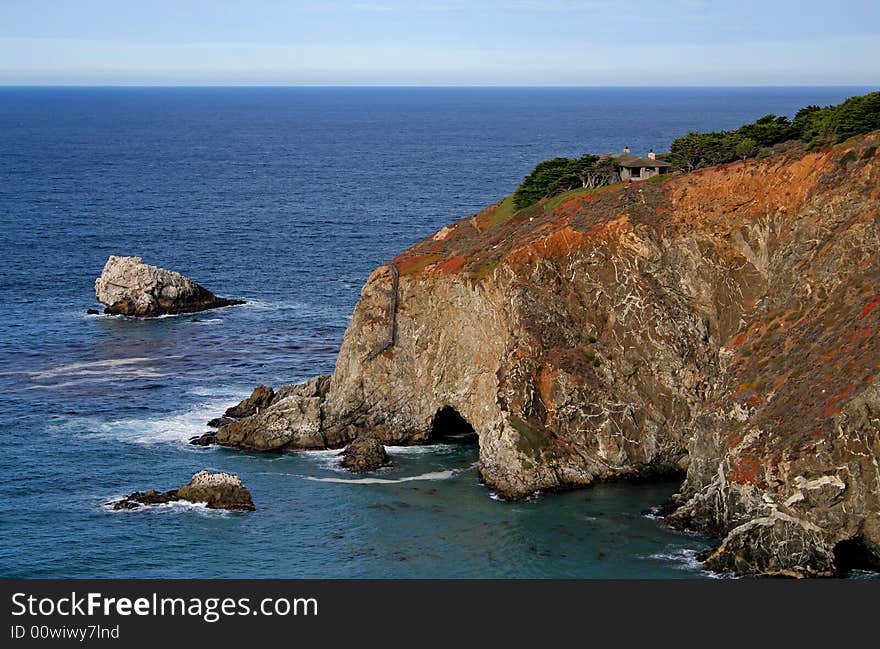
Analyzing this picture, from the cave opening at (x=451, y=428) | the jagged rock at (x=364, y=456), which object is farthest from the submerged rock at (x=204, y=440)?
the cave opening at (x=451, y=428)

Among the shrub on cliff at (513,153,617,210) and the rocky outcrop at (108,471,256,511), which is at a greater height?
the shrub on cliff at (513,153,617,210)

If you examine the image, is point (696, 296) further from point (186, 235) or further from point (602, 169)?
point (186, 235)

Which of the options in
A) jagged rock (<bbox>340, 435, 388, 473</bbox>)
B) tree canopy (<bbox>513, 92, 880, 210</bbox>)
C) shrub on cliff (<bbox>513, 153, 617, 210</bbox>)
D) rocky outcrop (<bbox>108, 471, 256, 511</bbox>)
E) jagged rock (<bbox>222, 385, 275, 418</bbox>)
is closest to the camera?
rocky outcrop (<bbox>108, 471, 256, 511</bbox>)

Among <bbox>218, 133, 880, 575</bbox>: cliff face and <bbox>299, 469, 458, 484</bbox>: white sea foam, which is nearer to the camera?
<bbox>218, 133, 880, 575</bbox>: cliff face

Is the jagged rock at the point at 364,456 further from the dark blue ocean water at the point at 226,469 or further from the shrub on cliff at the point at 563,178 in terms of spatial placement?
the shrub on cliff at the point at 563,178

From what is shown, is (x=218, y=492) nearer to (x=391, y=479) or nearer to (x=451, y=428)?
(x=391, y=479)

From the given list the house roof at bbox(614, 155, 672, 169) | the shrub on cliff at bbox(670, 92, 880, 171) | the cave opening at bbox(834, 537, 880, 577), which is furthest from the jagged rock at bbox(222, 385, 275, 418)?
the cave opening at bbox(834, 537, 880, 577)

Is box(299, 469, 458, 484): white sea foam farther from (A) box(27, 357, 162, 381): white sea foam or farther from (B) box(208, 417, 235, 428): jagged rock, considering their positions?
→ (A) box(27, 357, 162, 381): white sea foam
